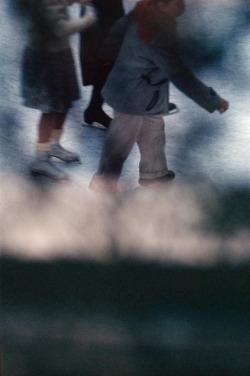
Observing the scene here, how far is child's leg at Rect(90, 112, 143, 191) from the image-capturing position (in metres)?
4.23

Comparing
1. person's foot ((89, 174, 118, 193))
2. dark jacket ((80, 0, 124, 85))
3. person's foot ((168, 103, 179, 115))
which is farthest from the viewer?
person's foot ((89, 174, 118, 193))

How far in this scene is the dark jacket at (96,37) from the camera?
406cm

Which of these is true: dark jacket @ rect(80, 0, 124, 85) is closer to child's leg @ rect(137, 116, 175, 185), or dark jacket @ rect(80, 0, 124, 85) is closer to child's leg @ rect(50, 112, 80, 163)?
child's leg @ rect(50, 112, 80, 163)

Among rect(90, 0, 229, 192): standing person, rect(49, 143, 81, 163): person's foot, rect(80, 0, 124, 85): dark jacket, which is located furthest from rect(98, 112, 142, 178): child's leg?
rect(80, 0, 124, 85): dark jacket

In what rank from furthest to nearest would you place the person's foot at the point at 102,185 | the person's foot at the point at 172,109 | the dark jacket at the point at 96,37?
the person's foot at the point at 102,185, the person's foot at the point at 172,109, the dark jacket at the point at 96,37

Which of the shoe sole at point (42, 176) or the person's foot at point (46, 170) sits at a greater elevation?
the person's foot at point (46, 170)

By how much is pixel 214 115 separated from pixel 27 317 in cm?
153

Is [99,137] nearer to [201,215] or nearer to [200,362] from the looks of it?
[201,215]

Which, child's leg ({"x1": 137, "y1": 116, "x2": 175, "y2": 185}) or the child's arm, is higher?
the child's arm

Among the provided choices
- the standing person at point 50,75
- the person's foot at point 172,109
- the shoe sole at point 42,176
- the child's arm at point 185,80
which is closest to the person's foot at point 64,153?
the standing person at point 50,75

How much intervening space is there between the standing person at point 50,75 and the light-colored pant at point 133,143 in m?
0.18

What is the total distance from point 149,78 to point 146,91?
0.23 ft

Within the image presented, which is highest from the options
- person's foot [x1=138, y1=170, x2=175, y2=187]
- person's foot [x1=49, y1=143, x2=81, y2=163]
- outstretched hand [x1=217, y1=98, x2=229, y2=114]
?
outstretched hand [x1=217, y1=98, x2=229, y2=114]

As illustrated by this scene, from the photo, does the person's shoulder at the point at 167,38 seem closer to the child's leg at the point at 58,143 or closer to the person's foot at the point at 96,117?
the person's foot at the point at 96,117
